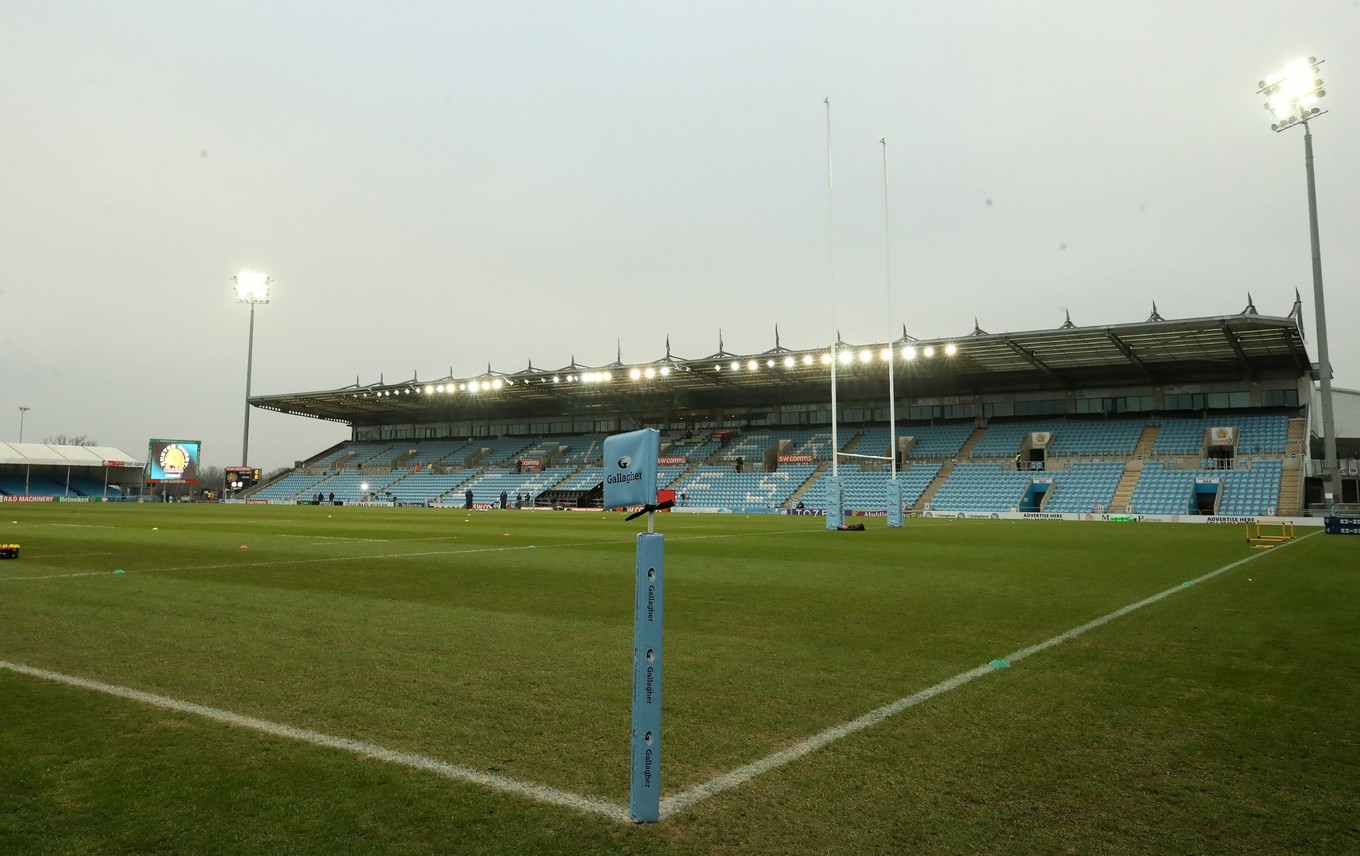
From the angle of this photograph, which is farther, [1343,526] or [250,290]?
[250,290]

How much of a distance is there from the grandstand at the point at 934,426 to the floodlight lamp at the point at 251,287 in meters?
8.36

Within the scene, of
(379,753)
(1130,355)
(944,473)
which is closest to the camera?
(379,753)

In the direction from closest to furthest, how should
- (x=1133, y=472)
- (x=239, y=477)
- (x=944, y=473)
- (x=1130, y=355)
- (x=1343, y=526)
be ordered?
1. (x=1343, y=526)
2. (x=1133, y=472)
3. (x=1130, y=355)
4. (x=944, y=473)
5. (x=239, y=477)

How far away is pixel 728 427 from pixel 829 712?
55941mm

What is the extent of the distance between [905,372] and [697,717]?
47.2 metres

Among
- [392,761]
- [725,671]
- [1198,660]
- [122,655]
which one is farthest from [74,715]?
[1198,660]

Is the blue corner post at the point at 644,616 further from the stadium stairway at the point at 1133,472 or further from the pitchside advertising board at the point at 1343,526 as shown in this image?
the stadium stairway at the point at 1133,472

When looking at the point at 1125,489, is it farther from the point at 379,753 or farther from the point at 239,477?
the point at 239,477

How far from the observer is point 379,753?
12.6 ft

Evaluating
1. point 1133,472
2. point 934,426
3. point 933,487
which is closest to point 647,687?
point 933,487

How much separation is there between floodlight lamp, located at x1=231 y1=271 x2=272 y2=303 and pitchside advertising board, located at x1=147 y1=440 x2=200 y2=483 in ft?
41.2

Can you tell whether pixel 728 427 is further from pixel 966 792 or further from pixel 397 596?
pixel 966 792

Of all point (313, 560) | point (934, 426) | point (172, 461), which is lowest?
point (313, 560)

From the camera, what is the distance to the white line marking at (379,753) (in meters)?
3.27
